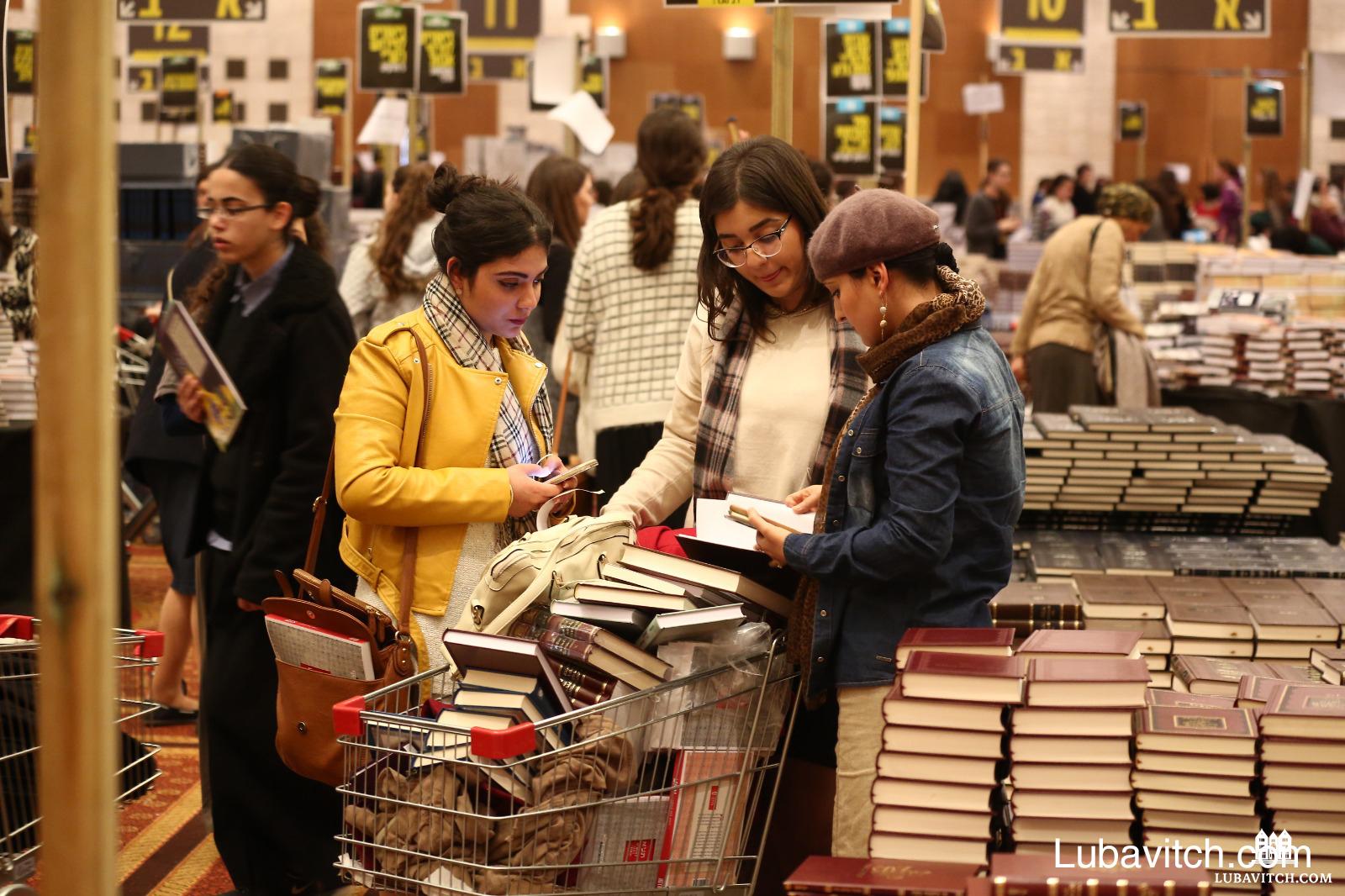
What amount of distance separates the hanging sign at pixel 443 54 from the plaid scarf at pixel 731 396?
855 cm

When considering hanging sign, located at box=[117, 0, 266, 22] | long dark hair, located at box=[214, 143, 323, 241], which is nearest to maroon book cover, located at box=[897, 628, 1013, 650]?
long dark hair, located at box=[214, 143, 323, 241]

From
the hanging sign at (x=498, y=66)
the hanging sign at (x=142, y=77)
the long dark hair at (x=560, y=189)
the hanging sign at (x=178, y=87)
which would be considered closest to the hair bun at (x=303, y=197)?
the long dark hair at (x=560, y=189)

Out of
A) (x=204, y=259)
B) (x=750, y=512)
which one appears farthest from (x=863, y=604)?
(x=204, y=259)

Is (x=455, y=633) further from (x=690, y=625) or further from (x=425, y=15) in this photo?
(x=425, y=15)

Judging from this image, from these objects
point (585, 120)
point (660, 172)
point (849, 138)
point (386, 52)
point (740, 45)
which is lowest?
point (660, 172)

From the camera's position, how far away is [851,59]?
8930mm

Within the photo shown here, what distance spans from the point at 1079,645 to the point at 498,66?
19.7 metres

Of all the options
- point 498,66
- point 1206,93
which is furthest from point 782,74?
point 1206,93

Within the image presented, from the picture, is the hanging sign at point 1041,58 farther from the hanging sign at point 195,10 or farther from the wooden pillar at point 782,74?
the wooden pillar at point 782,74

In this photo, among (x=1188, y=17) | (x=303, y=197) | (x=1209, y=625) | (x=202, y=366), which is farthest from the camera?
(x=1188, y=17)

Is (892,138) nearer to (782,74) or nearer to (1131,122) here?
(782,74)

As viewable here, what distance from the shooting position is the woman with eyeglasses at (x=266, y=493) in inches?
144

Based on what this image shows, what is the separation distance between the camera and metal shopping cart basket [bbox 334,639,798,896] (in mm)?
2422

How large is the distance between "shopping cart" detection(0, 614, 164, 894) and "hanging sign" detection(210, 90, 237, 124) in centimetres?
1973
